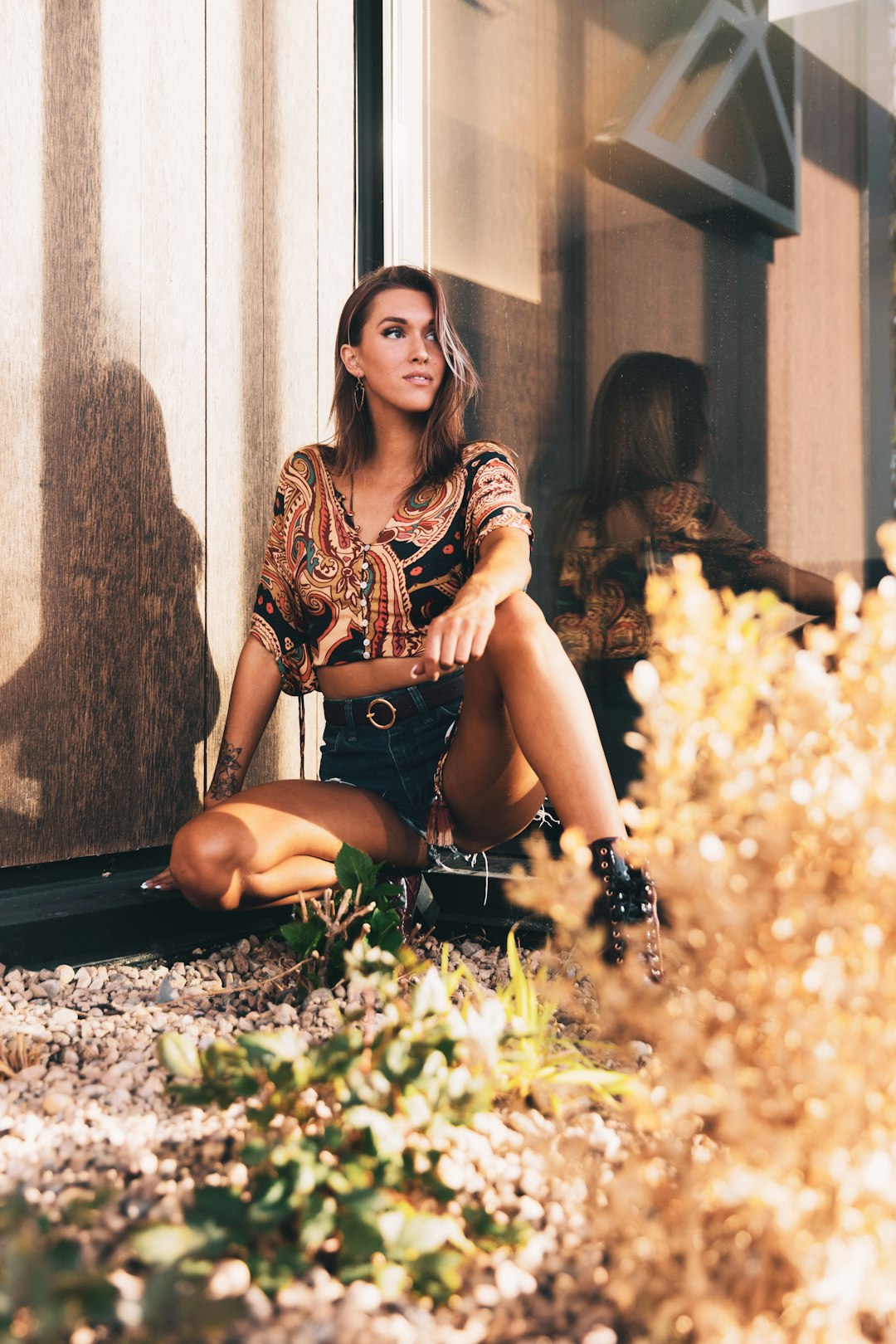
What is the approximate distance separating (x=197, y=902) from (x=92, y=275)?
1.29 metres

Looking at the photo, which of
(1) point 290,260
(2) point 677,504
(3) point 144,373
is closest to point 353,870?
(2) point 677,504

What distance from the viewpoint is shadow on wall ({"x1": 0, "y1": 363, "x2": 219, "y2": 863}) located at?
2209 millimetres

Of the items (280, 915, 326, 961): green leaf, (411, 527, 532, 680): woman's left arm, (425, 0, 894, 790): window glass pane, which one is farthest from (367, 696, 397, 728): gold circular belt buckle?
(425, 0, 894, 790): window glass pane

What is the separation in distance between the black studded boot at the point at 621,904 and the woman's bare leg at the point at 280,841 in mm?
582

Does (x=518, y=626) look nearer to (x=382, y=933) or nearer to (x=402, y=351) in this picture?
(x=382, y=933)

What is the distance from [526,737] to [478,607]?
0.23 m

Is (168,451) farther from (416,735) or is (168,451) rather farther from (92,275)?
(416,735)

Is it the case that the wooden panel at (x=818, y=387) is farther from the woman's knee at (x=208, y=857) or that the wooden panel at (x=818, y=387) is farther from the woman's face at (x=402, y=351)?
the woman's knee at (x=208, y=857)

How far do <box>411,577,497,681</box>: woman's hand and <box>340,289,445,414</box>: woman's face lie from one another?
0.75 m

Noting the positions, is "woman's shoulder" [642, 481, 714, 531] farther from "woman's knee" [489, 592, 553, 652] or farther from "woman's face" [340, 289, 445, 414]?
"woman's knee" [489, 592, 553, 652]

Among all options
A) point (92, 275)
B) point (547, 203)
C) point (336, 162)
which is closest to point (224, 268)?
point (92, 275)

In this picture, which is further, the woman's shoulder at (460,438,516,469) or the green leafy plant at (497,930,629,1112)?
the woman's shoulder at (460,438,516,469)

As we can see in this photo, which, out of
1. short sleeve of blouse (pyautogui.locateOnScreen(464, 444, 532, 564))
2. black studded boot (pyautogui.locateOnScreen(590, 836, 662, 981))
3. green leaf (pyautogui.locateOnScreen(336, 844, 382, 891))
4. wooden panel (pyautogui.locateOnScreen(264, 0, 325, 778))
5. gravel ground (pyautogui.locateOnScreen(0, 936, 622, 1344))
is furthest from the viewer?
wooden panel (pyautogui.locateOnScreen(264, 0, 325, 778))

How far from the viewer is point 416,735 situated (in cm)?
214
